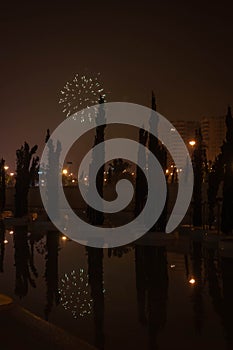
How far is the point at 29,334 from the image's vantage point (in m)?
5.47

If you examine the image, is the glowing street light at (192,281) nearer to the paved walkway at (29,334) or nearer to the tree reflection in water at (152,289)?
the tree reflection in water at (152,289)

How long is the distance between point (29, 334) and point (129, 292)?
2.95 m

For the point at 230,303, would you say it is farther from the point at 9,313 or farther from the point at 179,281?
the point at 9,313

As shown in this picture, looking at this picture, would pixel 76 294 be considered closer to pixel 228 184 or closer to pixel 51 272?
pixel 51 272

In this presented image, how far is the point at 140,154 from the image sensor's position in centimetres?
1909

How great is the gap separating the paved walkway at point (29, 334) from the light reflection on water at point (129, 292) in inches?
11.4

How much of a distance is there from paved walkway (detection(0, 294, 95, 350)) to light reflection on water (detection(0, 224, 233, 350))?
29cm

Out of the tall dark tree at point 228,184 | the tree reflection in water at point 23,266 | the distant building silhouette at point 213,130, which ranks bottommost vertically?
the tree reflection in water at point 23,266

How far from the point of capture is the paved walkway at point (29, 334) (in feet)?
16.6

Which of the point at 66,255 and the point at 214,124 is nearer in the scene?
the point at 66,255

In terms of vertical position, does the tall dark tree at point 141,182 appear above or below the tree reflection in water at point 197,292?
above

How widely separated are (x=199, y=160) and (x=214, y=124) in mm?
85791

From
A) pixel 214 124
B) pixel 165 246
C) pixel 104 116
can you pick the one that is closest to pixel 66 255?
pixel 165 246

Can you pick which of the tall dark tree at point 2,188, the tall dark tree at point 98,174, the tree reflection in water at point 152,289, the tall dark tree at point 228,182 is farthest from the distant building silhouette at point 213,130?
the tree reflection in water at point 152,289
